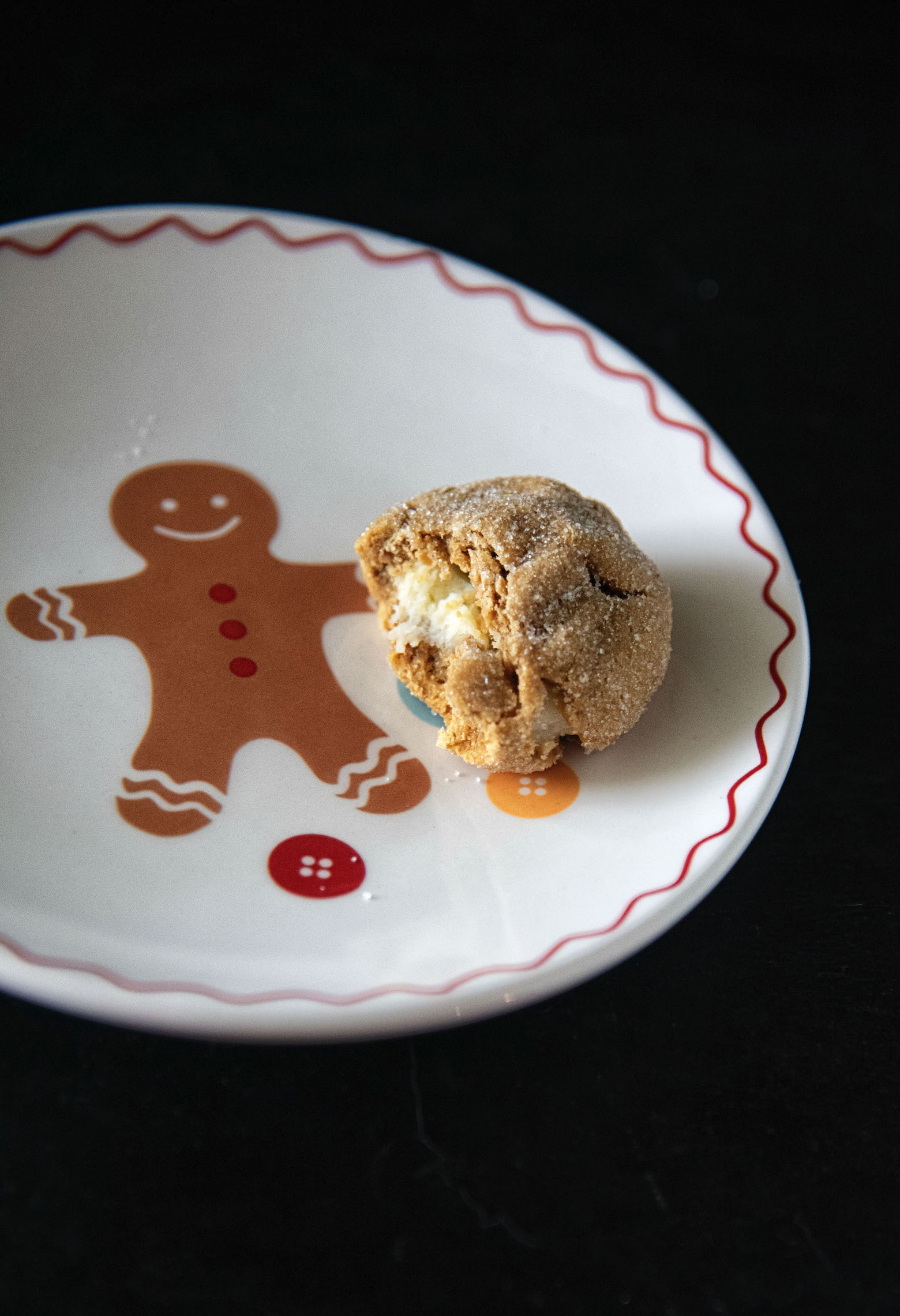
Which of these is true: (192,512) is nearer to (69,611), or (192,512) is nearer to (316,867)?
(69,611)

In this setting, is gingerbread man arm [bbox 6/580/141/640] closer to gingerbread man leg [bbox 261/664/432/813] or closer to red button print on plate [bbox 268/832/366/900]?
gingerbread man leg [bbox 261/664/432/813]

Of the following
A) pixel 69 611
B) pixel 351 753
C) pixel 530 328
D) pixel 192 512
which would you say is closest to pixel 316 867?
pixel 351 753

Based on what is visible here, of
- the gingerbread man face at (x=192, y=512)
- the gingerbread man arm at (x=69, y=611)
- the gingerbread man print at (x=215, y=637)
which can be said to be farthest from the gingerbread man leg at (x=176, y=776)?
the gingerbread man face at (x=192, y=512)

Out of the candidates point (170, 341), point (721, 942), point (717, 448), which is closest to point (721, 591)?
point (717, 448)

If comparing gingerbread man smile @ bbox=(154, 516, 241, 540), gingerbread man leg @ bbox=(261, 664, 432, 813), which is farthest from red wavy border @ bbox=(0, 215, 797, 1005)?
gingerbread man smile @ bbox=(154, 516, 241, 540)

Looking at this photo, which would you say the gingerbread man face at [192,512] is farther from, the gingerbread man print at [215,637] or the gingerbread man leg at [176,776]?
the gingerbread man leg at [176,776]
